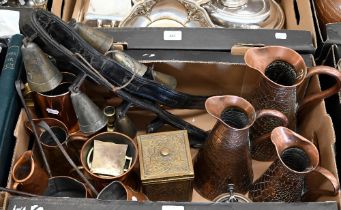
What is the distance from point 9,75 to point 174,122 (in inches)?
16.7

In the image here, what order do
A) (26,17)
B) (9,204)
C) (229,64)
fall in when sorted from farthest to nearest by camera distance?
Result: (229,64), (26,17), (9,204)

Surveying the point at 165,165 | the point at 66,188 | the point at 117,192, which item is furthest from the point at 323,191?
the point at 66,188

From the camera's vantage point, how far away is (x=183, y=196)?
114 cm

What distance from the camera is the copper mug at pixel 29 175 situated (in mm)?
1023

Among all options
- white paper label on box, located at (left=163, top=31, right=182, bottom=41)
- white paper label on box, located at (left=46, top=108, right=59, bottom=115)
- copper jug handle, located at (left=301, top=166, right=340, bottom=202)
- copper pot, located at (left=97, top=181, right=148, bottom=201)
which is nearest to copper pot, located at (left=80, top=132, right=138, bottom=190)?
copper pot, located at (left=97, top=181, right=148, bottom=201)

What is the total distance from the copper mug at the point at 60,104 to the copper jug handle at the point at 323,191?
23.3 inches

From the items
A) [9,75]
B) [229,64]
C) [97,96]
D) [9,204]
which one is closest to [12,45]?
[9,75]

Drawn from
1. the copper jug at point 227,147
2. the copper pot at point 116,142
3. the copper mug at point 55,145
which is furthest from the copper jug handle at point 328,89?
the copper mug at point 55,145

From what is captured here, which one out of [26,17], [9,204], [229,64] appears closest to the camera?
[9,204]

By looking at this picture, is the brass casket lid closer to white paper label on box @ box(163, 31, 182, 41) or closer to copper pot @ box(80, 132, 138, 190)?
copper pot @ box(80, 132, 138, 190)

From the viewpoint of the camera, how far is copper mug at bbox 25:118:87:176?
1104mm

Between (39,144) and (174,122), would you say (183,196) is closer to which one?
(174,122)

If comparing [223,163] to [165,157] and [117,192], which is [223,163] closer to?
[165,157]

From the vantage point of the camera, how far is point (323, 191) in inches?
40.9
